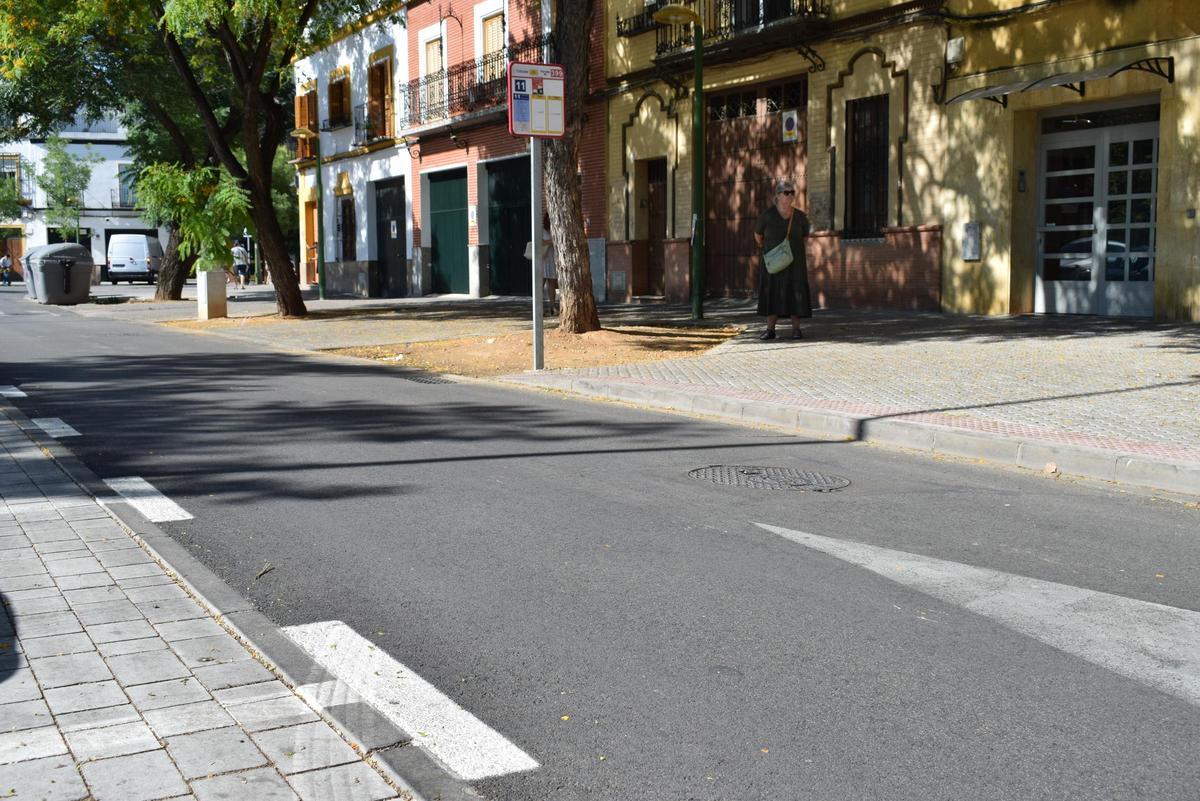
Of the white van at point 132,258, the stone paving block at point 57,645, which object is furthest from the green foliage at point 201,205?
the white van at point 132,258

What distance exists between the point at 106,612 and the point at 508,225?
26081 mm

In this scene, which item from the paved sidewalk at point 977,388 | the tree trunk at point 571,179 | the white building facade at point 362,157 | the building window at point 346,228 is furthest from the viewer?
the building window at point 346,228

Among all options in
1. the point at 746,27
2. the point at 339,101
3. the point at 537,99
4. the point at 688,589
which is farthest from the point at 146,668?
the point at 339,101

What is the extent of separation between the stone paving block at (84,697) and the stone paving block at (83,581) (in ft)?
3.62

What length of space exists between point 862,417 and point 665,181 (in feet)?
54.6

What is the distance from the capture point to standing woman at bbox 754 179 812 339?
44.7 ft

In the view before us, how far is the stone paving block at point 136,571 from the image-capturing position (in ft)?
15.2

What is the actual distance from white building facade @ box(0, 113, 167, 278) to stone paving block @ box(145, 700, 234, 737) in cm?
7455

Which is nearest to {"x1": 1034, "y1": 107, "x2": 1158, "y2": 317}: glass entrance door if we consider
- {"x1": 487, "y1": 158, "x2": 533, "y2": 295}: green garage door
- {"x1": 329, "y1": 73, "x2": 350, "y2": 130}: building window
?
{"x1": 487, "y1": 158, "x2": 533, "y2": 295}: green garage door

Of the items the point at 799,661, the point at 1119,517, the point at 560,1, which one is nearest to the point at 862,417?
the point at 1119,517

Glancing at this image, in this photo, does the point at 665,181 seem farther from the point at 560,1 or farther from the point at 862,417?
the point at 862,417

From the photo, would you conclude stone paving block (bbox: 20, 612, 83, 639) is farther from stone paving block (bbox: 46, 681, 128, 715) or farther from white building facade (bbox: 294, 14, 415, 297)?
white building facade (bbox: 294, 14, 415, 297)

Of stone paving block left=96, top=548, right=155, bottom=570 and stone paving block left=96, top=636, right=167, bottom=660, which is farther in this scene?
stone paving block left=96, top=548, right=155, bottom=570

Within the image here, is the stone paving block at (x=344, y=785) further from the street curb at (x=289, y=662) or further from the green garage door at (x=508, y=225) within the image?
the green garage door at (x=508, y=225)
